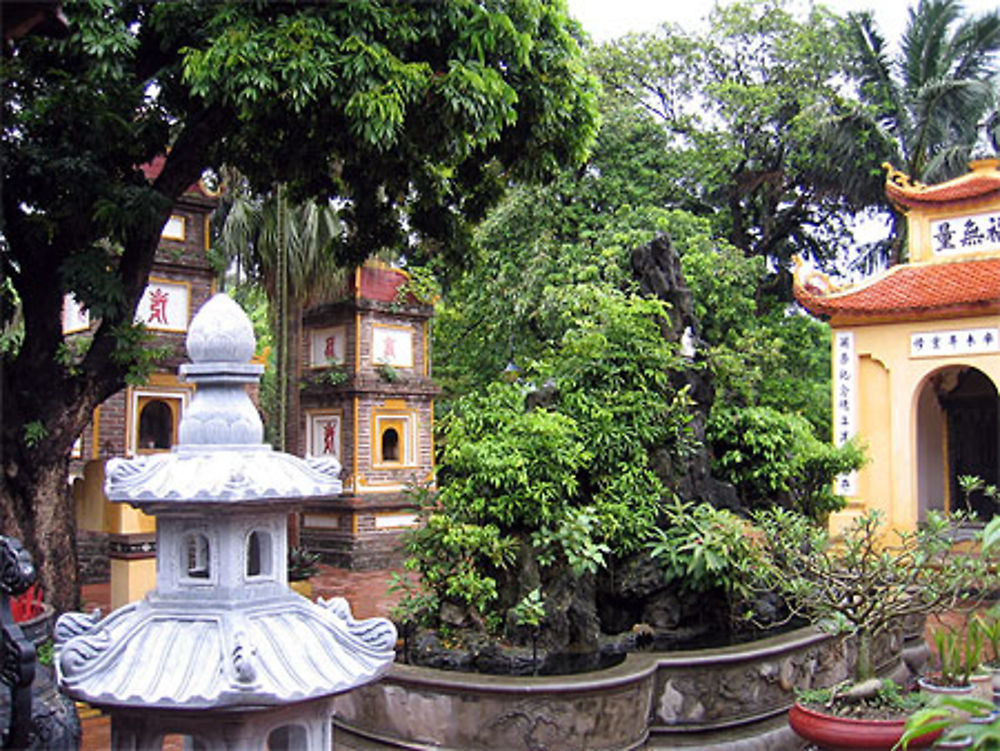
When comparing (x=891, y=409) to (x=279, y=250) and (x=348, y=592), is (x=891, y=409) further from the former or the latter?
(x=279, y=250)

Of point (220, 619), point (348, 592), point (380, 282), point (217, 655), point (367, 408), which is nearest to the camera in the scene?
point (217, 655)

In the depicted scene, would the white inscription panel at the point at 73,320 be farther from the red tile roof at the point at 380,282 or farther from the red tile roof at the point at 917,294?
the red tile roof at the point at 917,294

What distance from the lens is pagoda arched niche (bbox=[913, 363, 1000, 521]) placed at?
15.6 m

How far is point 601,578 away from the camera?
7.65 m

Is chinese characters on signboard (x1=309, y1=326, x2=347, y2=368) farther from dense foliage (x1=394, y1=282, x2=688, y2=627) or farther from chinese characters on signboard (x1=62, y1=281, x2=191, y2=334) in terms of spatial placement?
dense foliage (x1=394, y1=282, x2=688, y2=627)

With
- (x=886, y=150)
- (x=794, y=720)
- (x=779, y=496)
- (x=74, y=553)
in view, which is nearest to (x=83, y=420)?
(x=74, y=553)

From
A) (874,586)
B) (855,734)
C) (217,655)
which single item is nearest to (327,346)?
(874,586)

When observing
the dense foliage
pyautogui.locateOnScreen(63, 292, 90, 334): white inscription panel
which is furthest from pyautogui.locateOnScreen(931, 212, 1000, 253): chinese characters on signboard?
pyautogui.locateOnScreen(63, 292, 90, 334): white inscription panel

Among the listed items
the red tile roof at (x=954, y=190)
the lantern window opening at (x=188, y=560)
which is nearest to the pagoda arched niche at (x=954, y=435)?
the red tile roof at (x=954, y=190)

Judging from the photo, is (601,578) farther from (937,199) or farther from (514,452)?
(937,199)

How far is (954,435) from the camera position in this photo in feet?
52.4

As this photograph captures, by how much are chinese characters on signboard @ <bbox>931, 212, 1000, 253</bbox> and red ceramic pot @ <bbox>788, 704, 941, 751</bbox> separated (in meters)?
11.3

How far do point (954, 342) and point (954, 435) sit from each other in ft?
9.54

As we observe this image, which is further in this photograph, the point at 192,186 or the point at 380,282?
the point at 380,282
